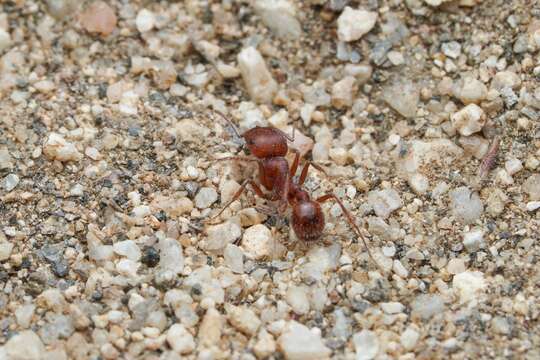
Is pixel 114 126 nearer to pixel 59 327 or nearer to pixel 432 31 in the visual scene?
pixel 59 327

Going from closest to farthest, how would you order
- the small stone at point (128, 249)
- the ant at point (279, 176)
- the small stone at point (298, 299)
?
the small stone at point (298, 299) → the small stone at point (128, 249) → the ant at point (279, 176)

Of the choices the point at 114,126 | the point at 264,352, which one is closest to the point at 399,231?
the point at 264,352

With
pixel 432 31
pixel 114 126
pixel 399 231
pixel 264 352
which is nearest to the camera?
pixel 264 352

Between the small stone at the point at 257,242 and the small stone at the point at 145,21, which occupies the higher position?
the small stone at the point at 145,21

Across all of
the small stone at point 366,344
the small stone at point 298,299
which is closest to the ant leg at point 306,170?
the small stone at point 298,299

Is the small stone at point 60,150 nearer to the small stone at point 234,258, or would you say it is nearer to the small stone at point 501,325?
the small stone at point 234,258

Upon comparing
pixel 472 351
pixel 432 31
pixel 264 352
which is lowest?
pixel 264 352

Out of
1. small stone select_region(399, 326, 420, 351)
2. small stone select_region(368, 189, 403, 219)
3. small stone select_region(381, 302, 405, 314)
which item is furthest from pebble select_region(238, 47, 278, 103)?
small stone select_region(399, 326, 420, 351)
